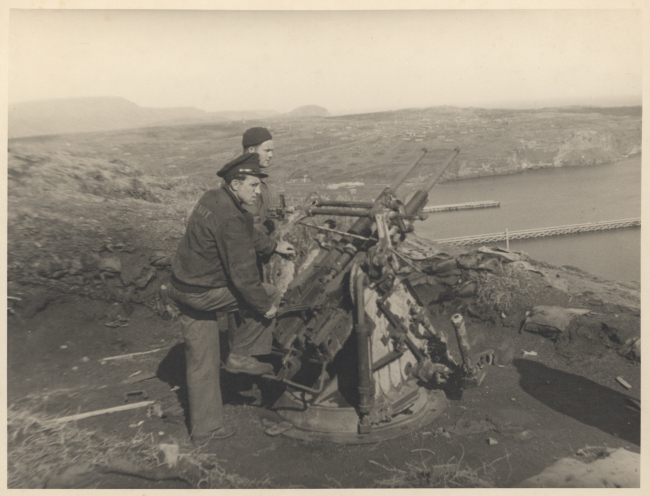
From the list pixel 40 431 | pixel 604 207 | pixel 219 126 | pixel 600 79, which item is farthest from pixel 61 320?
pixel 604 207

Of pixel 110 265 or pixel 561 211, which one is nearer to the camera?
pixel 110 265

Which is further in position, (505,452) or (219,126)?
(219,126)

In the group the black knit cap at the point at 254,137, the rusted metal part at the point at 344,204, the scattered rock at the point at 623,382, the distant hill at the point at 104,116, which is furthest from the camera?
the distant hill at the point at 104,116

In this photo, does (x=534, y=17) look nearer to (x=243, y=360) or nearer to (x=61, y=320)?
(x=243, y=360)

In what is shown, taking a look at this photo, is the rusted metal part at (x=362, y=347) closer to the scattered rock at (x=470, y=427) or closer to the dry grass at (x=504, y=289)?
the scattered rock at (x=470, y=427)

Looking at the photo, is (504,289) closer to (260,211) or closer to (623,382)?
(623,382)

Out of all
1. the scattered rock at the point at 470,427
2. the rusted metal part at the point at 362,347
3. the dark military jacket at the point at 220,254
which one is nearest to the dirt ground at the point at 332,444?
the scattered rock at the point at 470,427

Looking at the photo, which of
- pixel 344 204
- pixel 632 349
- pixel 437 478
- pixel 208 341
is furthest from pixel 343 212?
pixel 632 349
